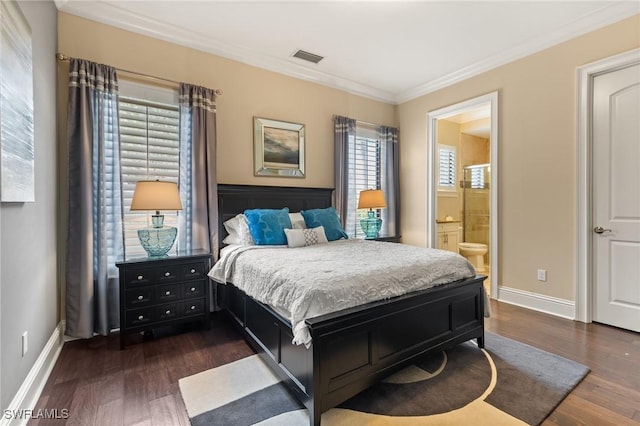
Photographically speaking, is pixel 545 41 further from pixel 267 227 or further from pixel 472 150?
pixel 267 227

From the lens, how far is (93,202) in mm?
2676

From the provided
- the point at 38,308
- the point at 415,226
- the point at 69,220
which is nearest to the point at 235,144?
the point at 69,220

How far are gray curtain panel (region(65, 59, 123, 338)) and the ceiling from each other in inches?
29.0

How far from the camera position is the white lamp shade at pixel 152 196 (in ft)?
8.65

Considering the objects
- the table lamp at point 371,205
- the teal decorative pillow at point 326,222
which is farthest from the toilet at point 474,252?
the teal decorative pillow at point 326,222

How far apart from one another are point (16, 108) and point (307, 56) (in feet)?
9.47

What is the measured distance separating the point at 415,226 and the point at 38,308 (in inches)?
175

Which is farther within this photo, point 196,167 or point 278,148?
point 278,148

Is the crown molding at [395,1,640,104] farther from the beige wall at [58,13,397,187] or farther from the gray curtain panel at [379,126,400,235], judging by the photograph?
the beige wall at [58,13,397,187]

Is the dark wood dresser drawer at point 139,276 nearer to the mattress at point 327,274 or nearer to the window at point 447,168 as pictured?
the mattress at point 327,274

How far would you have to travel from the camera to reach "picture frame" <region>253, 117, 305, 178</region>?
3.75 m

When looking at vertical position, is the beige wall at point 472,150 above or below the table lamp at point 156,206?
above

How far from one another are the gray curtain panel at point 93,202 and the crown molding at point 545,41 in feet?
13.2

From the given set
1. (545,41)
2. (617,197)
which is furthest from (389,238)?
(545,41)
